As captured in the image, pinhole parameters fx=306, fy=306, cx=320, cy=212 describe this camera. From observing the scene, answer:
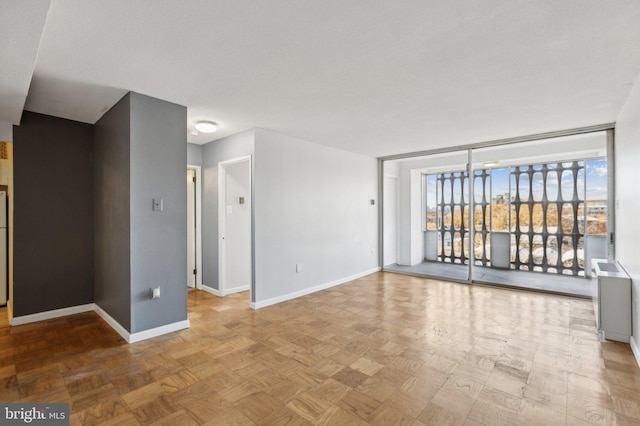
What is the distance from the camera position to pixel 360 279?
5.87m

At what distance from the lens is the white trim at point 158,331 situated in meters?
3.05

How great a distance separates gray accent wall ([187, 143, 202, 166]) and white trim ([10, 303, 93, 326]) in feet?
7.98

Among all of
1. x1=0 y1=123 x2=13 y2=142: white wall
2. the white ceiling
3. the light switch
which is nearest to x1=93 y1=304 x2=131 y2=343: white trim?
the light switch

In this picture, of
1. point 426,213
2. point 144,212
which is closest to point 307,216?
point 144,212

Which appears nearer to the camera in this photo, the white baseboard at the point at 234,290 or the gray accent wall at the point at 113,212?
the gray accent wall at the point at 113,212

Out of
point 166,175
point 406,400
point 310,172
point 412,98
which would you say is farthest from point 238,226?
point 406,400

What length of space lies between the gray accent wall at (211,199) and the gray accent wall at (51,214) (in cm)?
149

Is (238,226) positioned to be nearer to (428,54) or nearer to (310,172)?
(310,172)

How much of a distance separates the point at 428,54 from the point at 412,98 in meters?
0.90

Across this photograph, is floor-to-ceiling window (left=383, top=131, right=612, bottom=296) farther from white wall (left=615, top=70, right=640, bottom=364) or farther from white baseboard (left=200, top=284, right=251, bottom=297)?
white baseboard (left=200, top=284, right=251, bottom=297)

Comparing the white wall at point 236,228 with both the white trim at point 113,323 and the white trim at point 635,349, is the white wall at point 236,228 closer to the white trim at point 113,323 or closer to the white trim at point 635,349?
the white trim at point 113,323


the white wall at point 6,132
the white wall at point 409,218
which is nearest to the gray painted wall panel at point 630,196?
the white wall at point 409,218

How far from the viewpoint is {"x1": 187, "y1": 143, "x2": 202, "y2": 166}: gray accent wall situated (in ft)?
16.1

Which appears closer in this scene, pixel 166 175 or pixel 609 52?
pixel 609 52
